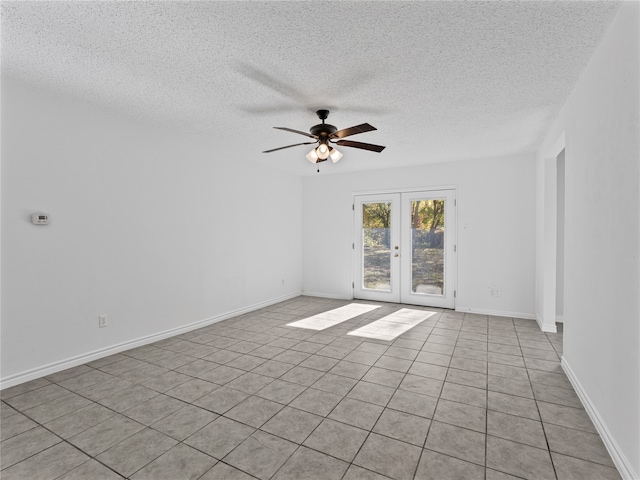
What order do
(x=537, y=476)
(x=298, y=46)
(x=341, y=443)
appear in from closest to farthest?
1. (x=537, y=476)
2. (x=341, y=443)
3. (x=298, y=46)

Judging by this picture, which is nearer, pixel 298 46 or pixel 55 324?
pixel 298 46

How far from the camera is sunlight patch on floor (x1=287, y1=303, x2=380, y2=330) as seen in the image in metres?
4.46

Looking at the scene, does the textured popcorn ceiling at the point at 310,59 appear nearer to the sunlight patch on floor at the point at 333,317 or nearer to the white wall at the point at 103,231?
the white wall at the point at 103,231

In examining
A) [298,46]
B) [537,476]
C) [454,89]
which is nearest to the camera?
[537,476]

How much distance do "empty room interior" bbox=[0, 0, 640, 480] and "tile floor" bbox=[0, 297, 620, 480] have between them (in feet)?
0.06

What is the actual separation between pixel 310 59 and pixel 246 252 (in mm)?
3430

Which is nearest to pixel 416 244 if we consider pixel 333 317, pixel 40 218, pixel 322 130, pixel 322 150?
pixel 333 317

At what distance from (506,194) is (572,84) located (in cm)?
248

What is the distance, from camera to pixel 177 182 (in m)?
4.04

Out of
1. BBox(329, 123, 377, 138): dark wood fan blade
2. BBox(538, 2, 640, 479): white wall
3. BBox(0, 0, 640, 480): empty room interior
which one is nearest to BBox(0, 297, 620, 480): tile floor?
BBox(0, 0, 640, 480): empty room interior

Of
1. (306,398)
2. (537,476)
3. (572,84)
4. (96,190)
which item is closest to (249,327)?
(306,398)

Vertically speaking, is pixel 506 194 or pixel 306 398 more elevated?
pixel 506 194

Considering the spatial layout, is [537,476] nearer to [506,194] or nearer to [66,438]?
[66,438]

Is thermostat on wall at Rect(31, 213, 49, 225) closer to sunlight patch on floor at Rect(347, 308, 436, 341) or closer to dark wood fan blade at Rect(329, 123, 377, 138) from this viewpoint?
dark wood fan blade at Rect(329, 123, 377, 138)
